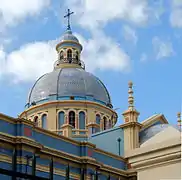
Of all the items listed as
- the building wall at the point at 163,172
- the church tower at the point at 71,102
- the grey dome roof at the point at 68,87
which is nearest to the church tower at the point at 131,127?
the church tower at the point at 71,102

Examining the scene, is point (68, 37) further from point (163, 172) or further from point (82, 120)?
point (163, 172)

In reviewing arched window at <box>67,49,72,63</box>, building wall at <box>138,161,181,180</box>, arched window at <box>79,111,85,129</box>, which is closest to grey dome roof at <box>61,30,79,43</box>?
arched window at <box>67,49,72,63</box>

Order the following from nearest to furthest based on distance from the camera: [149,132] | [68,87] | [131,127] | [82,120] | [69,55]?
[131,127]
[149,132]
[82,120]
[68,87]
[69,55]

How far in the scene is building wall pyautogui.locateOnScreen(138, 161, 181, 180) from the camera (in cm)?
405

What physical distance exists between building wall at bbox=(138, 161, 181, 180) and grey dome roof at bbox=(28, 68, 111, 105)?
39366mm

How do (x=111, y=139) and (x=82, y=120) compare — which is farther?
(x=82, y=120)

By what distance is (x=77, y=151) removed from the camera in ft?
97.3

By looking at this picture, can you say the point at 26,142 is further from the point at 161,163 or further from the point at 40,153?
the point at 161,163

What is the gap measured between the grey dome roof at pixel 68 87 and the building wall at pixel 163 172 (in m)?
39.4

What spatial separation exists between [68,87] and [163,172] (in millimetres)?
40359

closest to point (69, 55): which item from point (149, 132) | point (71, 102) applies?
point (71, 102)

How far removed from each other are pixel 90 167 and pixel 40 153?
14.6 ft

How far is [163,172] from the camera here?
4.18 metres

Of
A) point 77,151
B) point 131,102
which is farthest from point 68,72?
point 77,151
